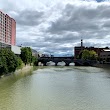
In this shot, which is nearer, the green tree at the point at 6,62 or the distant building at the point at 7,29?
the green tree at the point at 6,62

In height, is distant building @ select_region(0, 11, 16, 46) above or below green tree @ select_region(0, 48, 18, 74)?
above

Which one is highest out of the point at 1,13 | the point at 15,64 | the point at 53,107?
the point at 1,13

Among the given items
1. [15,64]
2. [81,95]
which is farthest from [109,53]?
[81,95]

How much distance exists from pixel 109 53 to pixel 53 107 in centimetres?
14079

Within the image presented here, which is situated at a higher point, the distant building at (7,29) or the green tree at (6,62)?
the distant building at (7,29)

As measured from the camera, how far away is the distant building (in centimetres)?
15188

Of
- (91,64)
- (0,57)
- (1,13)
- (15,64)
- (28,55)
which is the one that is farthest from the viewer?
(91,64)

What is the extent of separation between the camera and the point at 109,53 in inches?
6545

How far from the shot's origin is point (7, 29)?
164 meters

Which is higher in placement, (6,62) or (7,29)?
→ (7,29)

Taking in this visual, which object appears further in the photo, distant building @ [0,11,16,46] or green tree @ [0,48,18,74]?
distant building @ [0,11,16,46]

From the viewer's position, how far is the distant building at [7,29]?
152 metres

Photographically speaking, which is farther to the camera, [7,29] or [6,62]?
[7,29]

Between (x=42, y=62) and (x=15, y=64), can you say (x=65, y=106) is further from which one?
(x=42, y=62)
